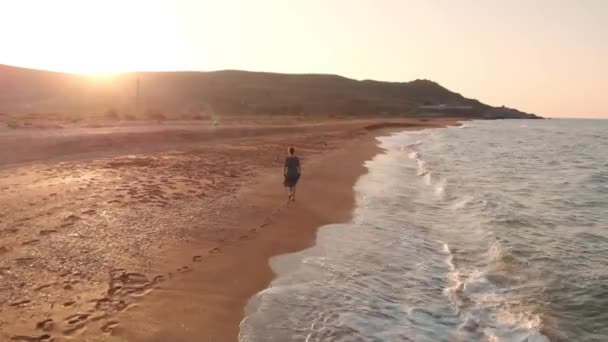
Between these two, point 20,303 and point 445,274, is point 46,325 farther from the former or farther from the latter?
point 445,274

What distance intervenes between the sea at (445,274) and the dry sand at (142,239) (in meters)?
0.69

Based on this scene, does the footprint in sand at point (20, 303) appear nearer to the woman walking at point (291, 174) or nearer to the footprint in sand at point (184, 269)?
the footprint in sand at point (184, 269)

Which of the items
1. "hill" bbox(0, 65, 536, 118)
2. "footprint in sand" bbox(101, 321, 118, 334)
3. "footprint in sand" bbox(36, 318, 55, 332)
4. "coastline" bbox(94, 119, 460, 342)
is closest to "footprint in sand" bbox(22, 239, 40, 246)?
"coastline" bbox(94, 119, 460, 342)

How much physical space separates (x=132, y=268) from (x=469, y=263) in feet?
22.0

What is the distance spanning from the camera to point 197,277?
8461mm

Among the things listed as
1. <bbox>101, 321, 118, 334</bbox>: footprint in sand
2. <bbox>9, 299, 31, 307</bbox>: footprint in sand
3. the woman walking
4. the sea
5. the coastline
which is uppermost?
the woman walking

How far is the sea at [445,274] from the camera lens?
301 inches

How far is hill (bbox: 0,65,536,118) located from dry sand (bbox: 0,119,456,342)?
70161 millimetres

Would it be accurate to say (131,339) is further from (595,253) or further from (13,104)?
(13,104)

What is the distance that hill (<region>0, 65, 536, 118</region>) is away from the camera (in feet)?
344

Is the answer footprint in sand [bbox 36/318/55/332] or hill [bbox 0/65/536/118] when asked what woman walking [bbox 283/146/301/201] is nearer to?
footprint in sand [bbox 36/318/55/332]

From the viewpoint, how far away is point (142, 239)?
10.2m

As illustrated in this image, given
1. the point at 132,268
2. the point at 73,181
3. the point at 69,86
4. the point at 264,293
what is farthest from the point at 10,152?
the point at 69,86

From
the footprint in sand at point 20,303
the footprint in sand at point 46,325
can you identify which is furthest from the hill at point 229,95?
the footprint in sand at point 46,325
